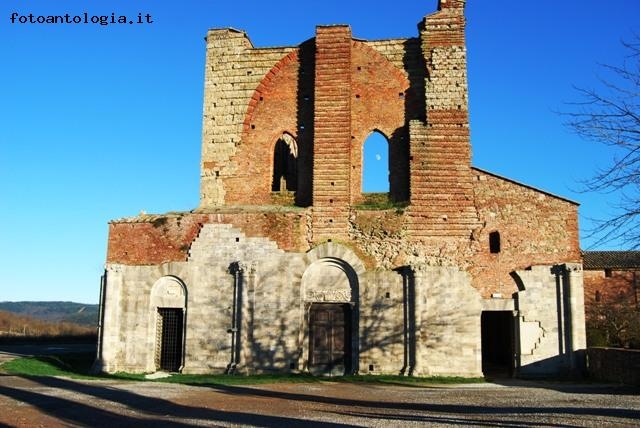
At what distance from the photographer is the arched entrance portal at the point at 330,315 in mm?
18406

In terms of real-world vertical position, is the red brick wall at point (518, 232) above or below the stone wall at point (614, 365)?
above

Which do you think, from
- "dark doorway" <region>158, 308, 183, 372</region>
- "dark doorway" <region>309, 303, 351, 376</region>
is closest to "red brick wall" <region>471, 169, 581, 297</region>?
"dark doorway" <region>309, 303, 351, 376</region>

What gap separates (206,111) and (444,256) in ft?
31.6

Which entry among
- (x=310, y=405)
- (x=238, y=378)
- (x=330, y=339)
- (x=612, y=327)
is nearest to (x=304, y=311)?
(x=330, y=339)

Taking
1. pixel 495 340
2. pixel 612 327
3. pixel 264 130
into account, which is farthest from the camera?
pixel 612 327

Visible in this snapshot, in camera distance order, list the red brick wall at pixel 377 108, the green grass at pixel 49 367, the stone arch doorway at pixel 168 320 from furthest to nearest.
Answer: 1. the red brick wall at pixel 377 108
2. the stone arch doorway at pixel 168 320
3. the green grass at pixel 49 367

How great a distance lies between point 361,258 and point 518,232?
4.80 metres

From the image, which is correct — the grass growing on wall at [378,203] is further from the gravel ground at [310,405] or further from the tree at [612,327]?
the tree at [612,327]

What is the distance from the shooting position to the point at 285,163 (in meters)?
24.2

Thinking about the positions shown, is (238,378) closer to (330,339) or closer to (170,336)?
(330,339)

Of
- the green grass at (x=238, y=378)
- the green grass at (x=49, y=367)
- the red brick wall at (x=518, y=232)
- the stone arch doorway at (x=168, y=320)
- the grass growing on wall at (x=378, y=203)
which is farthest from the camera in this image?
the grass growing on wall at (x=378, y=203)

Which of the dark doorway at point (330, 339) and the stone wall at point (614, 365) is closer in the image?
the stone wall at point (614, 365)

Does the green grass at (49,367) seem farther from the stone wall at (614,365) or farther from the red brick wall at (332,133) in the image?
the stone wall at (614,365)

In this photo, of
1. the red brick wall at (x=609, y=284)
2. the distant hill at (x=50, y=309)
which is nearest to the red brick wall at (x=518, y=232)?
the red brick wall at (x=609, y=284)
